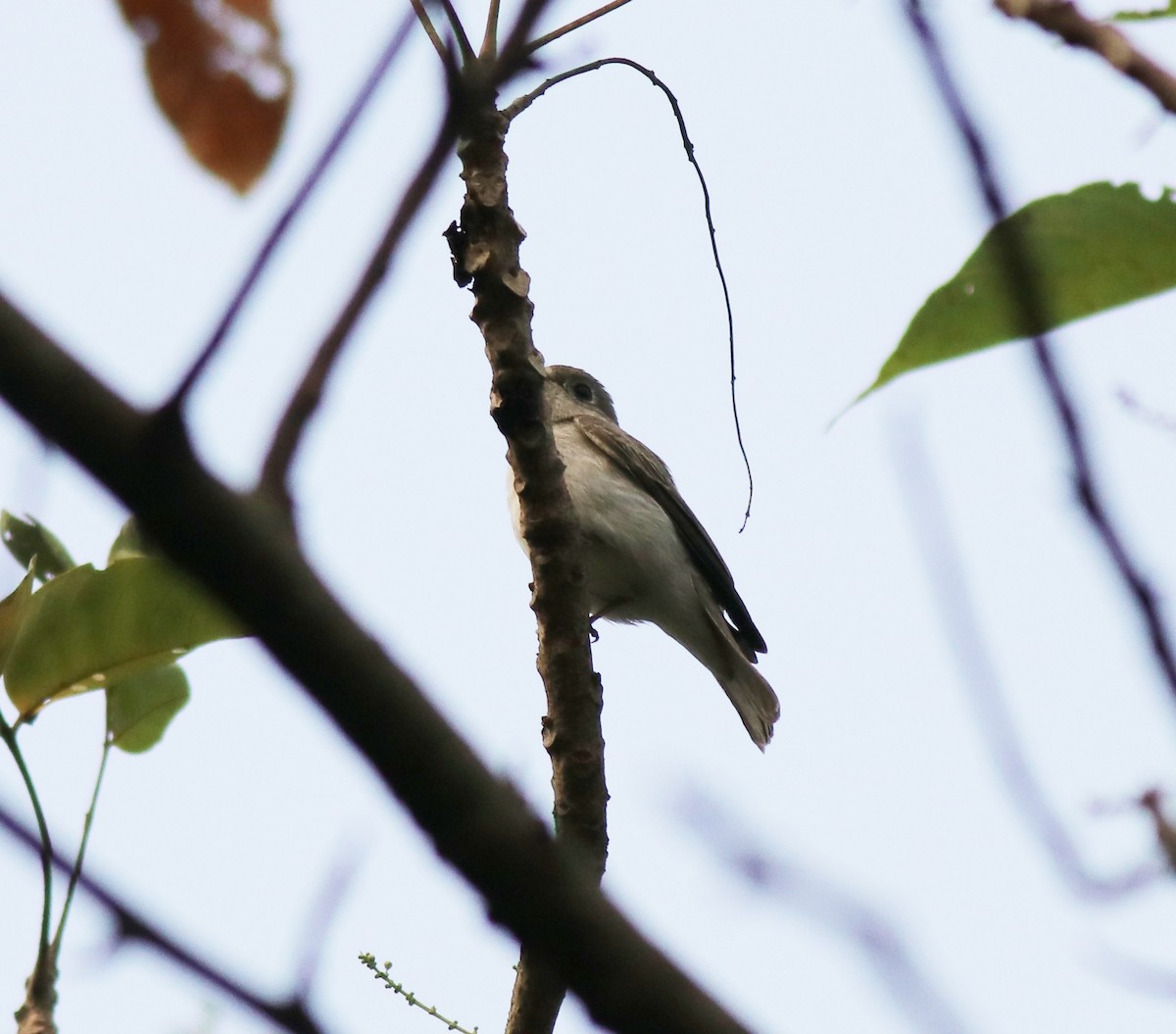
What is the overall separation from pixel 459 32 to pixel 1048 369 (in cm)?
→ 62

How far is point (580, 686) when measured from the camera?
4.40m

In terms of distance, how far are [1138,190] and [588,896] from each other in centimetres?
103

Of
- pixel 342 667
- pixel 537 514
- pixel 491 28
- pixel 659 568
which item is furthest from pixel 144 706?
pixel 659 568

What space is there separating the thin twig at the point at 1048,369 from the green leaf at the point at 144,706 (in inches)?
88.4

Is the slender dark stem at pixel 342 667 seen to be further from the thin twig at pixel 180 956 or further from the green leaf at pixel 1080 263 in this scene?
the green leaf at pixel 1080 263

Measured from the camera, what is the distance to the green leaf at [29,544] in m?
3.30

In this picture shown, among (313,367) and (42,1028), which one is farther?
(42,1028)

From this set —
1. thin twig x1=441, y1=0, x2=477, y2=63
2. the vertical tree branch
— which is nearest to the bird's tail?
the vertical tree branch

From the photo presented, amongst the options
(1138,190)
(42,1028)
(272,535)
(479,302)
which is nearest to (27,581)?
(42,1028)

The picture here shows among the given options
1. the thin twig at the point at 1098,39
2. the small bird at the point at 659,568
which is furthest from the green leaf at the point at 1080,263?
the small bird at the point at 659,568

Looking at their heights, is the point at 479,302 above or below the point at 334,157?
above

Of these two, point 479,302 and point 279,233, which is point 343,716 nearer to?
point 279,233

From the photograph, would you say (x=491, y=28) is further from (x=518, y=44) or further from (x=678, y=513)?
(x=678, y=513)

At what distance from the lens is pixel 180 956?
1.07 m
